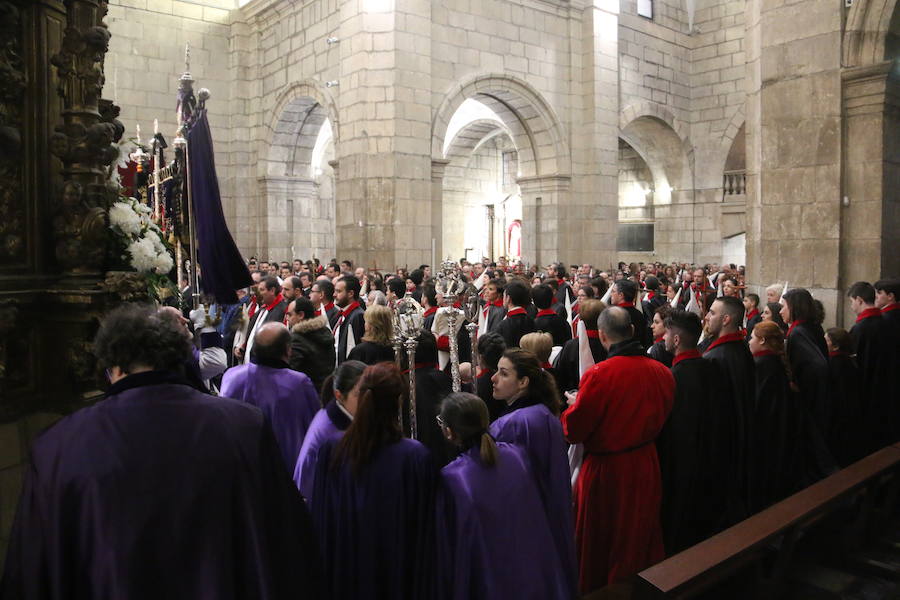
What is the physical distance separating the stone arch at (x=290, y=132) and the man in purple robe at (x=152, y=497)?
50.9 feet

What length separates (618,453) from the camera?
3.68m

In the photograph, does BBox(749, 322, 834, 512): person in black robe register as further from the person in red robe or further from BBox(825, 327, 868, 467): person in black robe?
the person in red robe

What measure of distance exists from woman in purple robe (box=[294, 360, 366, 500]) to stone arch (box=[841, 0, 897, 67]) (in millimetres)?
7442

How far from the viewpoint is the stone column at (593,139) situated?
56.2ft

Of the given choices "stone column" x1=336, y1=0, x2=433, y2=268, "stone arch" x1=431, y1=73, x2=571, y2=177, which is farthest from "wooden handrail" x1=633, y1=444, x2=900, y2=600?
"stone arch" x1=431, y1=73, x2=571, y2=177

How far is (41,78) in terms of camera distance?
303 centimetres

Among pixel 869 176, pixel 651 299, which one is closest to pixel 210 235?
pixel 651 299

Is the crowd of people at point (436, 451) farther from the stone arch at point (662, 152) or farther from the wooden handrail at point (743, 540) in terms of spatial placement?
the stone arch at point (662, 152)

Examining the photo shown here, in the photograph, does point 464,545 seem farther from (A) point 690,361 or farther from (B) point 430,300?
(B) point 430,300

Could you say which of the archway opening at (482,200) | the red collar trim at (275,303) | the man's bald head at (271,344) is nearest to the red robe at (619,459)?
the man's bald head at (271,344)

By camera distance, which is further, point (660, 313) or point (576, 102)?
point (576, 102)

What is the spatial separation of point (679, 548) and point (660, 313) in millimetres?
1609

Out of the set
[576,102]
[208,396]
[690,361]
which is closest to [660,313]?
[690,361]

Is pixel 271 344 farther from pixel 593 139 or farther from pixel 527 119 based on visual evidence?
pixel 593 139
